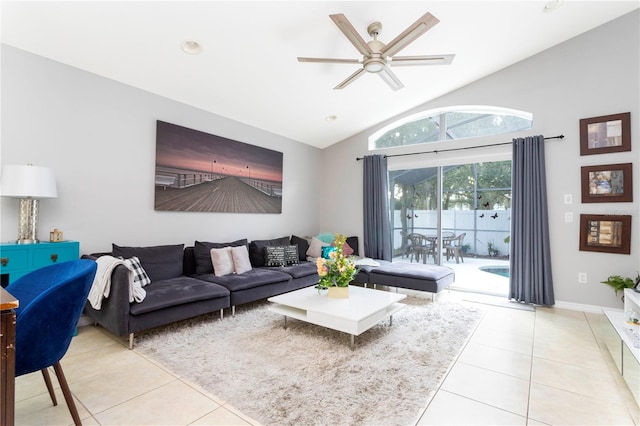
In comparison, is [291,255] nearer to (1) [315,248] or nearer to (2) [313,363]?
(1) [315,248]

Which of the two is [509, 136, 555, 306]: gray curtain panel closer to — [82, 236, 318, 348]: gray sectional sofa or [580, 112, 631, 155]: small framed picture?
[580, 112, 631, 155]: small framed picture

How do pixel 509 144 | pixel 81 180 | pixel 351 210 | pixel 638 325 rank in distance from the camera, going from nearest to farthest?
pixel 638 325 → pixel 81 180 → pixel 509 144 → pixel 351 210

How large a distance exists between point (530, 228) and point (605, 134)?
4.58 feet

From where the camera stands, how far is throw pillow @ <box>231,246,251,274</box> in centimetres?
395

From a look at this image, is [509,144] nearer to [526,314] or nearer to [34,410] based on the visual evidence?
[526,314]

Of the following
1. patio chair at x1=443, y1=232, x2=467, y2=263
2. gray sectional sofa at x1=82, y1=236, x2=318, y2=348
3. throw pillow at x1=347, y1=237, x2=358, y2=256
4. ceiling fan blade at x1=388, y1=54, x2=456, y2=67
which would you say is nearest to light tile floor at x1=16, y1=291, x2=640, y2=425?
gray sectional sofa at x1=82, y1=236, x2=318, y2=348

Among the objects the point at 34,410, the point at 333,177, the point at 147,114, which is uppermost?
the point at 147,114

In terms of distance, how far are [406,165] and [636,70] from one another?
2972mm

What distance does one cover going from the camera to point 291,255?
471 centimetres

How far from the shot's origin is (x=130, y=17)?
8.65ft

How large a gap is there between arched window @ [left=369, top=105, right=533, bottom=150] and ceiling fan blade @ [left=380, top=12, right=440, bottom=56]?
106 inches

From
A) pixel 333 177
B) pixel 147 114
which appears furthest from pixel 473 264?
pixel 147 114

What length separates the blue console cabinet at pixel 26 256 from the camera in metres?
2.52

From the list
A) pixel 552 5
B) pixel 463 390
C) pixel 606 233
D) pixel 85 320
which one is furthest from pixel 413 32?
pixel 85 320
